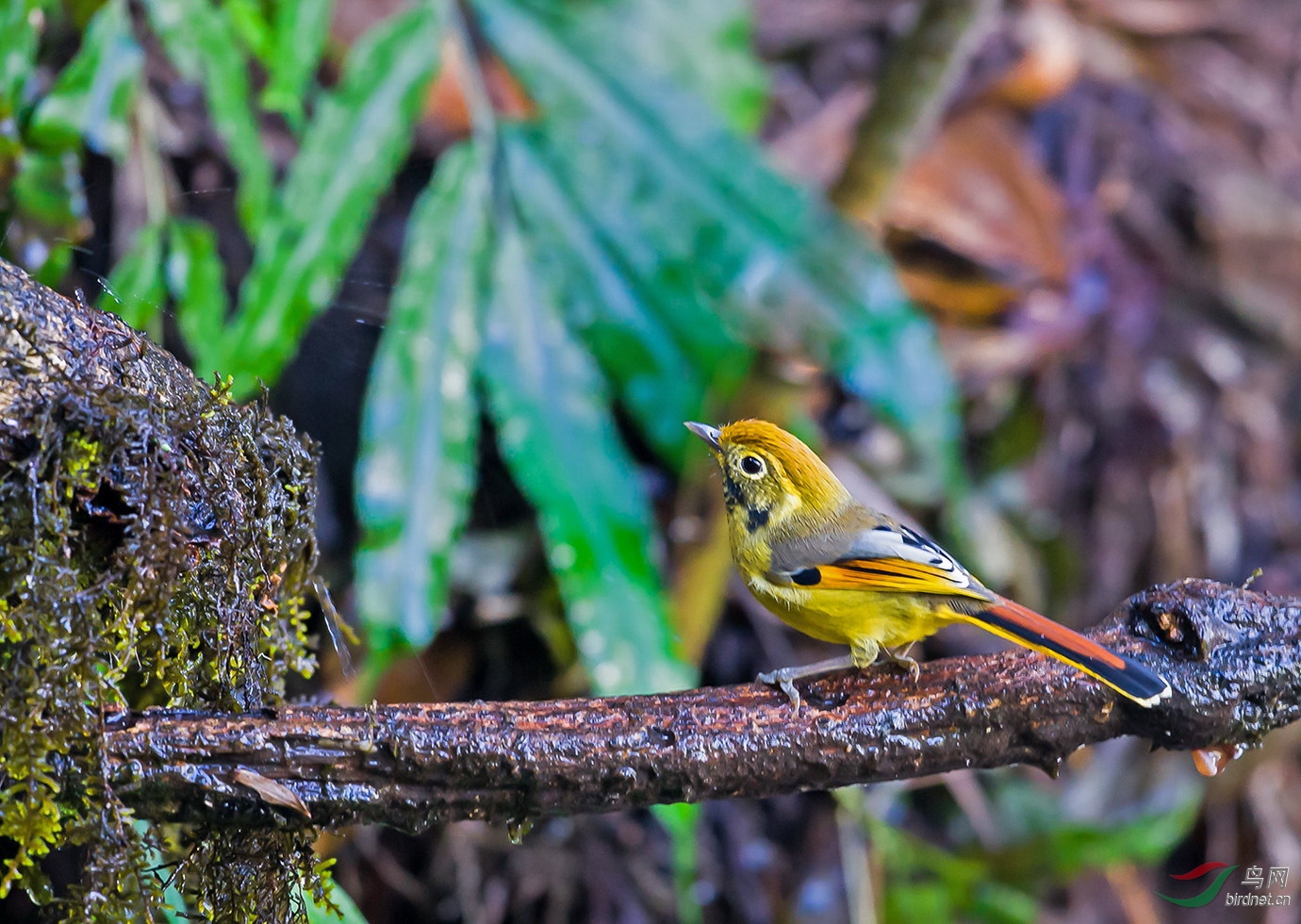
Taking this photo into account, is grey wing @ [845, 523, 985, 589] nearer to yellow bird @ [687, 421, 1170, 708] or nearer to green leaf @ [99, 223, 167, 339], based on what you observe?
yellow bird @ [687, 421, 1170, 708]

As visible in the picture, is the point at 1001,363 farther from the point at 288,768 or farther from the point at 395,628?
the point at 288,768

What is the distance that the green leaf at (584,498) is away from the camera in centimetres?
206

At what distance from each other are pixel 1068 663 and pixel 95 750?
3.62 ft

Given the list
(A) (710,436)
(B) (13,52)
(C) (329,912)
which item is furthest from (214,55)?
(C) (329,912)

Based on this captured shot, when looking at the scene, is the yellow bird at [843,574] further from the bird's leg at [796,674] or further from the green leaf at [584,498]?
the green leaf at [584,498]

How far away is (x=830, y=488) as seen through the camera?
5.57 ft

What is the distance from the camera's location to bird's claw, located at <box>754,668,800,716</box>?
133 cm

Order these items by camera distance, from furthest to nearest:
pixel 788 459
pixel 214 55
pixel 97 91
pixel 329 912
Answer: pixel 214 55 → pixel 97 91 → pixel 788 459 → pixel 329 912

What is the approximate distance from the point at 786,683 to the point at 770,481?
42 centimetres

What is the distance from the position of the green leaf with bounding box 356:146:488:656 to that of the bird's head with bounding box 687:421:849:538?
54cm

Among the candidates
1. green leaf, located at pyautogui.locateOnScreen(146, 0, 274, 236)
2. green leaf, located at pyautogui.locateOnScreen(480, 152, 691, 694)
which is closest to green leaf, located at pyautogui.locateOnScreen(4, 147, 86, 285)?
green leaf, located at pyautogui.locateOnScreen(146, 0, 274, 236)

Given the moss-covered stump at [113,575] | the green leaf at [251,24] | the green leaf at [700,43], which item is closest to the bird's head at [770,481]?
the moss-covered stump at [113,575]

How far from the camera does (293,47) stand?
2.08m

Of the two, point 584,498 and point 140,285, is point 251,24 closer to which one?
point 140,285
